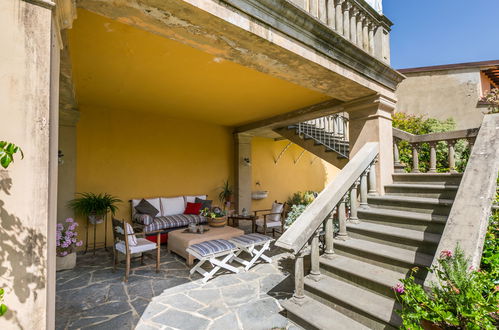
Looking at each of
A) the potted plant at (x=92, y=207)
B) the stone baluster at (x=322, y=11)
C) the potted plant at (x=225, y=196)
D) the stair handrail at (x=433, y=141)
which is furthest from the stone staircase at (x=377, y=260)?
the potted plant at (x=225, y=196)

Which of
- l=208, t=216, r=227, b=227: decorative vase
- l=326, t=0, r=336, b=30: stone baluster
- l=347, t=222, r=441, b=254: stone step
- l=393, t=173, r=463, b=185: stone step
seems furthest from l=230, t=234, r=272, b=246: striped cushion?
l=326, t=0, r=336, b=30: stone baluster

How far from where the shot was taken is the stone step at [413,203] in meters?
2.99

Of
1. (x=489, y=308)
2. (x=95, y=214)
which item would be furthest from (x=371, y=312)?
(x=95, y=214)

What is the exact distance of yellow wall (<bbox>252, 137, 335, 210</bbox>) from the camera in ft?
29.3

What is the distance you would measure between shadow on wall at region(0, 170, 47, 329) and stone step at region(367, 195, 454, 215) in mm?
3792

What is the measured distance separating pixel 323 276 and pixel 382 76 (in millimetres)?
3191

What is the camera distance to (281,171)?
9.58m

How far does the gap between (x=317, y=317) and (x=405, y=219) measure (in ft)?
5.45

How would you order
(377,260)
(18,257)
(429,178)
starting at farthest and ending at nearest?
(429,178) → (377,260) → (18,257)

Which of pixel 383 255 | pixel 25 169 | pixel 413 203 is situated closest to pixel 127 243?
pixel 25 169

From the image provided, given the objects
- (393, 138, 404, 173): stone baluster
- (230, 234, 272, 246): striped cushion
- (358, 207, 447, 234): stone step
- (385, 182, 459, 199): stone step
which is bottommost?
(230, 234, 272, 246): striped cushion

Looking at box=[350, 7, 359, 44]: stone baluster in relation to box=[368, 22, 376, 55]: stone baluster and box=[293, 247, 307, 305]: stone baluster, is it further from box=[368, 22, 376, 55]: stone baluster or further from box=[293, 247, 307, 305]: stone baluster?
box=[293, 247, 307, 305]: stone baluster

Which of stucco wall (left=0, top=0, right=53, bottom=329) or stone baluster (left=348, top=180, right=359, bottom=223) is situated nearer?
stucco wall (left=0, top=0, right=53, bottom=329)

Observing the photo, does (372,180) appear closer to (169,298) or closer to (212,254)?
(212,254)
